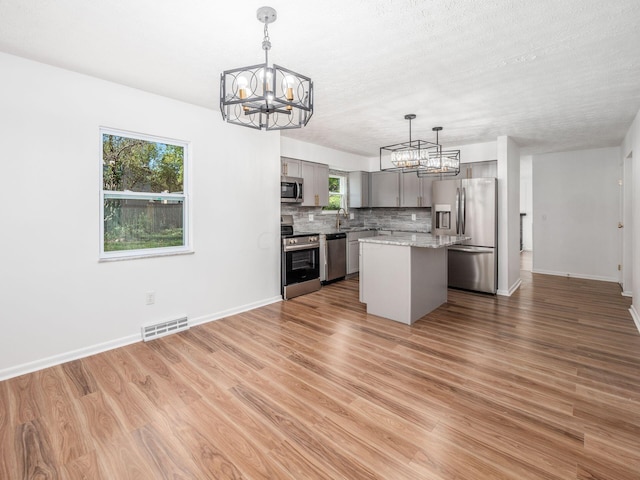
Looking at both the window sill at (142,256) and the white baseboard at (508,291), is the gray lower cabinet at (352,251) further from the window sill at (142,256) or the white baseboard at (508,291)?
the window sill at (142,256)

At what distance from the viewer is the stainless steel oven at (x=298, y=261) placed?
481 cm

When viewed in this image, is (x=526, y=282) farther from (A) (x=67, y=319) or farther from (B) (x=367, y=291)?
(A) (x=67, y=319)

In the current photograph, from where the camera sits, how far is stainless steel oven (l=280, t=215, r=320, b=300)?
4812 millimetres

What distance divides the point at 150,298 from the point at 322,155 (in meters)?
3.83

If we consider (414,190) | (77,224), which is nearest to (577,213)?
(414,190)

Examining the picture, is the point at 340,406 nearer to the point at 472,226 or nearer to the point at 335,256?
the point at 335,256

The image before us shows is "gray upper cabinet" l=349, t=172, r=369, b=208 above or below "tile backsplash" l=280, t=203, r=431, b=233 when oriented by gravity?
above

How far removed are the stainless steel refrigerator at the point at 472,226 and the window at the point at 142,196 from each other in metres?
4.15

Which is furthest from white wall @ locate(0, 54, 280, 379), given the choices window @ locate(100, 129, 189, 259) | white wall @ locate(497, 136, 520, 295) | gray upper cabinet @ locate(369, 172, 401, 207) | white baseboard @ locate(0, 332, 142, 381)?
white wall @ locate(497, 136, 520, 295)

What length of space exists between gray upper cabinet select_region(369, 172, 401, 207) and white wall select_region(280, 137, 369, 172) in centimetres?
44

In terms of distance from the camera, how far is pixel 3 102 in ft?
8.34

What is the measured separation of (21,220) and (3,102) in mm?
930

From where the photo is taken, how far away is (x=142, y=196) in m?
3.42

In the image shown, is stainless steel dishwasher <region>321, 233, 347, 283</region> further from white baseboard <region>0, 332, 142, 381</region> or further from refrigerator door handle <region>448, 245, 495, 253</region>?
white baseboard <region>0, 332, 142, 381</region>
